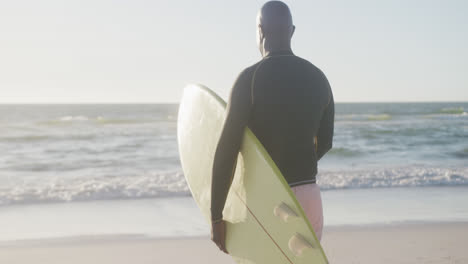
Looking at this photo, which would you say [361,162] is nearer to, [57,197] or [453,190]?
[453,190]

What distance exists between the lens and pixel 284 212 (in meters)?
1.81

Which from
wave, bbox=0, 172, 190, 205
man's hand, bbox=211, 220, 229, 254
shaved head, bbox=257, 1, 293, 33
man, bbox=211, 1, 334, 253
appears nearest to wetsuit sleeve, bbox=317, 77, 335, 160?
man, bbox=211, 1, 334, 253

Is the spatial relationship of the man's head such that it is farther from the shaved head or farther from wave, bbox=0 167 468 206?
wave, bbox=0 167 468 206

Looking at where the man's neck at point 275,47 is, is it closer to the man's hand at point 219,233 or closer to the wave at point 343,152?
the man's hand at point 219,233

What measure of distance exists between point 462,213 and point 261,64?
5251 mm

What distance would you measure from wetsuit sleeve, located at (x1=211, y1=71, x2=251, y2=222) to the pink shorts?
0.84 feet

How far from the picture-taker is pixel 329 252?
4.42 meters

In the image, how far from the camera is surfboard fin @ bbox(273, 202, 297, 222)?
5.87ft

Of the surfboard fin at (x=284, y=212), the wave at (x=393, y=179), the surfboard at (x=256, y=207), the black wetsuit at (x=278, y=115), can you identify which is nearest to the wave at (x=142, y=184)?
the wave at (x=393, y=179)

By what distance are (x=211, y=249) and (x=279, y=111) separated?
10.3 feet

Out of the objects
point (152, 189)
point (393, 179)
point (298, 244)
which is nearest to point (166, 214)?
point (152, 189)

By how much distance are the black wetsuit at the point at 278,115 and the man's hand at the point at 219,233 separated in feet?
0.24

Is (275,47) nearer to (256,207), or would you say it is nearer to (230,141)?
(230,141)

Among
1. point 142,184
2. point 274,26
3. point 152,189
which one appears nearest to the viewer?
point 274,26
